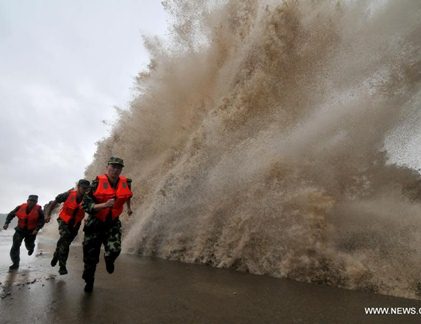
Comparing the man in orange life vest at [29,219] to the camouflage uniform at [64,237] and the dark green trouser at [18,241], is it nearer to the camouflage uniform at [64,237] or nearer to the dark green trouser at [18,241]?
the dark green trouser at [18,241]

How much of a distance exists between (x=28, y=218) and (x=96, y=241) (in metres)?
3.54

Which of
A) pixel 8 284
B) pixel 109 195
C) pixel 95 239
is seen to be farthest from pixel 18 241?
pixel 109 195

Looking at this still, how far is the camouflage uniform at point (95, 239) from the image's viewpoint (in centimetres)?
523

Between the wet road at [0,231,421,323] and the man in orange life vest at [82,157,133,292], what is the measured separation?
390 mm

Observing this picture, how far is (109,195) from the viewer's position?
5.21m

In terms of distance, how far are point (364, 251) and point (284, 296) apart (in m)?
2.19

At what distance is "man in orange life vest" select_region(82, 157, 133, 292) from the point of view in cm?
519

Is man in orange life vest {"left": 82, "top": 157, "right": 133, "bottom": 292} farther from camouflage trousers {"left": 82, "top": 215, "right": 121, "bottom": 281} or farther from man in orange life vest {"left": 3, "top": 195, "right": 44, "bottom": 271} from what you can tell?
man in orange life vest {"left": 3, "top": 195, "right": 44, "bottom": 271}

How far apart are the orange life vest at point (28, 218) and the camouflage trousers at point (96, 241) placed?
3389 mm

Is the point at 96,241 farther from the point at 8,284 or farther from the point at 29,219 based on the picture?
the point at 29,219

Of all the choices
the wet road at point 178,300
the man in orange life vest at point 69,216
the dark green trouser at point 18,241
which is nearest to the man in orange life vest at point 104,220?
the wet road at point 178,300

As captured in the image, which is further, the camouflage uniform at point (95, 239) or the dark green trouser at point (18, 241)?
the dark green trouser at point (18, 241)

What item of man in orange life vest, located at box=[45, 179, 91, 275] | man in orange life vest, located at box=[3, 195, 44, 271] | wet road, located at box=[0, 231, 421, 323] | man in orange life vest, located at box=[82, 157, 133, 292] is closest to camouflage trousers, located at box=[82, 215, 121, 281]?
man in orange life vest, located at box=[82, 157, 133, 292]

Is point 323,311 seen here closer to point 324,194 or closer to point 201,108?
point 324,194
